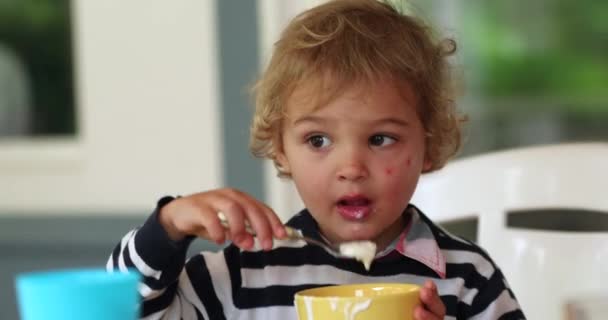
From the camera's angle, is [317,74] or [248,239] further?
[317,74]

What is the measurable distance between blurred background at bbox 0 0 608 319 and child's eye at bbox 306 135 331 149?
3.00ft

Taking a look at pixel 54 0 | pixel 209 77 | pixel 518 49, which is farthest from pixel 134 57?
pixel 518 49

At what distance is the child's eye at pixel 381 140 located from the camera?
1.02m

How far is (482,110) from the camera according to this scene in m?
3.53

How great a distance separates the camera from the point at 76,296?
0.62 m

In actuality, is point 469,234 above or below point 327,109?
below

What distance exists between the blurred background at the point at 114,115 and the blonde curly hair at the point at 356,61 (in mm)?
786

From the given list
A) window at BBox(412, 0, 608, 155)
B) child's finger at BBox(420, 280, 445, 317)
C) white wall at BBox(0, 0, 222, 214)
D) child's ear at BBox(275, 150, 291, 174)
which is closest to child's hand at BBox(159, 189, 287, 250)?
child's finger at BBox(420, 280, 445, 317)

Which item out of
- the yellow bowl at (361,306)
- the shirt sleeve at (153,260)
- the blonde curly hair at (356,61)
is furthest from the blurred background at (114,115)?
the yellow bowl at (361,306)

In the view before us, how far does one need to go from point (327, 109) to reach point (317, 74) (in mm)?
45

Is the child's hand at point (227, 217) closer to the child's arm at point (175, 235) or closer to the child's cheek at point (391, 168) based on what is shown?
the child's arm at point (175, 235)

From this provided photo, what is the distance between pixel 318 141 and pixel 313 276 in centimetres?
14

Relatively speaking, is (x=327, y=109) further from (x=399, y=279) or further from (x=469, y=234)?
(x=469, y=234)

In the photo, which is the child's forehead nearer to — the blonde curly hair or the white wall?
the blonde curly hair
